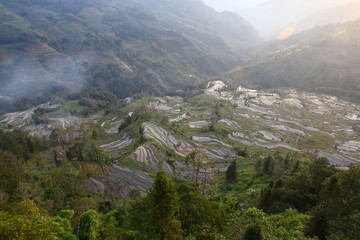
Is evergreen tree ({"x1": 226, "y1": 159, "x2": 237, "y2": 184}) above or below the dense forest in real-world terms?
below

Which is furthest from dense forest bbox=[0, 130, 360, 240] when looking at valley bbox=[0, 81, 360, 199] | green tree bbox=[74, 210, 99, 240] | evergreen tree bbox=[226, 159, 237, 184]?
valley bbox=[0, 81, 360, 199]

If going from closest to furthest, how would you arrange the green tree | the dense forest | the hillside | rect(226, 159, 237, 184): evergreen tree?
the dense forest, the hillside, the green tree, rect(226, 159, 237, 184): evergreen tree

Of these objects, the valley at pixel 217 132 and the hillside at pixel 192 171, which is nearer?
the hillside at pixel 192 171

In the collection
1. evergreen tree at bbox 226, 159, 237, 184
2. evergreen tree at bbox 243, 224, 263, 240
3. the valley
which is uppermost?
evergreen tree at bbox 243, 224, 263, 240

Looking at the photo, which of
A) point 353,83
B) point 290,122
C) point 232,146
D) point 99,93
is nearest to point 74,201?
point 232,146

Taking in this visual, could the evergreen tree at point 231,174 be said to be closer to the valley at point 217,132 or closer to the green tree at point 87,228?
the valley at point 217,132

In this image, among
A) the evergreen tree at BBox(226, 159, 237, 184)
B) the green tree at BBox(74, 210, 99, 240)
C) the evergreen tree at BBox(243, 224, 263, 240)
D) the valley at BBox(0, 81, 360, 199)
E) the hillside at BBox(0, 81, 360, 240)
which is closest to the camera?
the evergreen tree at BBox(243, 224, 263, 240)

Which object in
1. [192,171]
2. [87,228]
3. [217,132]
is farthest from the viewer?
[217,132]

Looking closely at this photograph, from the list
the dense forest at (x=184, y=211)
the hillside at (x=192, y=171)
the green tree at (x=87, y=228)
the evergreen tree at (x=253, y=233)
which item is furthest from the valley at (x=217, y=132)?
the evergreen tree at (x=253, y=233)

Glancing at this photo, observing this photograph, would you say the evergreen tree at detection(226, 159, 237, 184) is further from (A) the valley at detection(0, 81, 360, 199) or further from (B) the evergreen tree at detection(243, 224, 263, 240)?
(B) the evergreen tree at detection(243, 224, 263, 240)

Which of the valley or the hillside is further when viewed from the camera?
the valley

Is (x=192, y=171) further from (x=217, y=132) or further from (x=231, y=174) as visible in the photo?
(x=217, y=132)

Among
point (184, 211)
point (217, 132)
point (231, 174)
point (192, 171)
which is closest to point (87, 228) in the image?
point (184, 211)

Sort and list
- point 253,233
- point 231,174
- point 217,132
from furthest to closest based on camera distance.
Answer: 1. point 217,132
2. point 231,174
3. point 253,233
